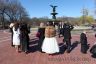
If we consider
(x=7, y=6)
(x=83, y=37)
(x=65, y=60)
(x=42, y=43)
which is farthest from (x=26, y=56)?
(x=7, y=6)

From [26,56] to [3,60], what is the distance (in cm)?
142

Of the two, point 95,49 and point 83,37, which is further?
point 83,37

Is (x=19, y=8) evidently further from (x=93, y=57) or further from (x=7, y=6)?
(x=93, y=57)

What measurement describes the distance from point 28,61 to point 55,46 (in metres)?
2.11

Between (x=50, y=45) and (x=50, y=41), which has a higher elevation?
(x=50, y=41)

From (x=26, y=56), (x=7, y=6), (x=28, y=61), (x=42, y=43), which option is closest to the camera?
(x=28, y=61)

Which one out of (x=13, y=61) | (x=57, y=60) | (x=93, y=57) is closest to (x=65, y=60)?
(x=57, y=60)

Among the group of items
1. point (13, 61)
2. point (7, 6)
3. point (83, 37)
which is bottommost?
point (13, 61)

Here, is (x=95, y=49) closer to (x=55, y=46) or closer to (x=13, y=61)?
(x=55, y=46)

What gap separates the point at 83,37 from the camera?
14.7m

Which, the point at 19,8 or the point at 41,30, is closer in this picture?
the point at 41,30

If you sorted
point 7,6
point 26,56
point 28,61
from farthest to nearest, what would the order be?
1. point 7,6
2. point 26,56
3. point 28,61

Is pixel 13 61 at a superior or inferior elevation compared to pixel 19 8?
inferior

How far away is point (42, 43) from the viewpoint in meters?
14.6
